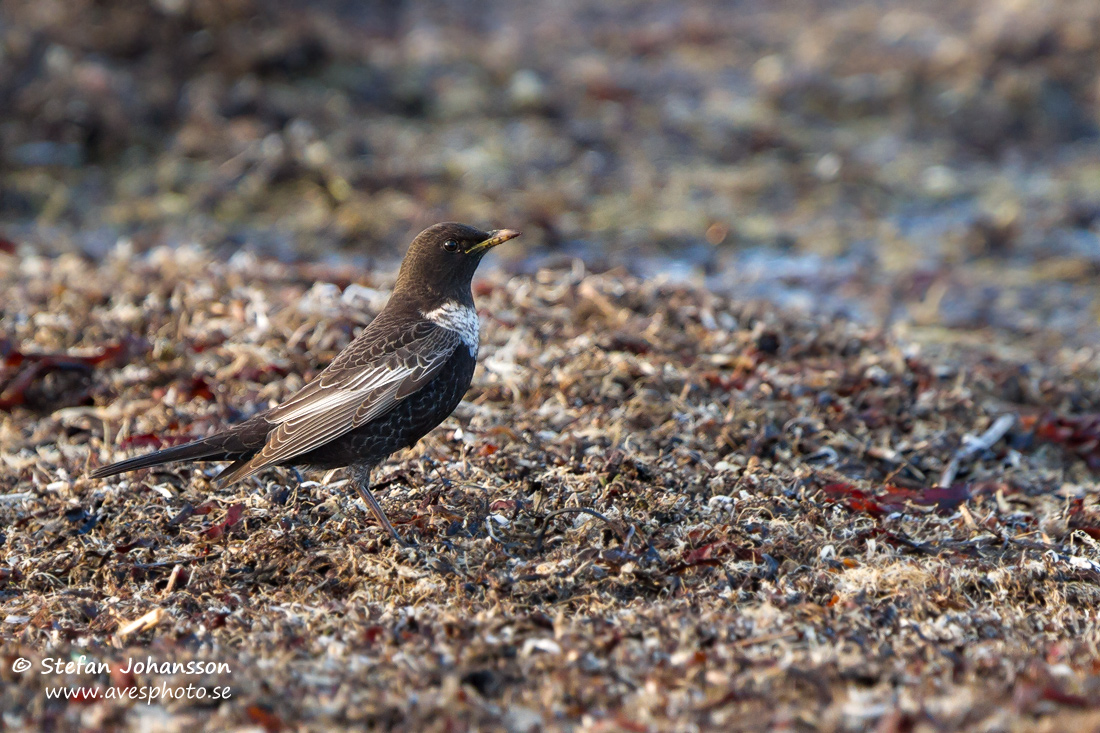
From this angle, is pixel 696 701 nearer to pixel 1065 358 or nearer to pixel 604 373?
pixel 604 373

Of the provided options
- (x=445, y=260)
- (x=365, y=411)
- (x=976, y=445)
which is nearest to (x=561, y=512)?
(x=365, y=411)

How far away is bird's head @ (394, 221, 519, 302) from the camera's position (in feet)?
16.6

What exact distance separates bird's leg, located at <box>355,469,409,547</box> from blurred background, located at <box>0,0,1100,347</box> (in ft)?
13.8

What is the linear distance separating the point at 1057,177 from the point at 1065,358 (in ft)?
15.6

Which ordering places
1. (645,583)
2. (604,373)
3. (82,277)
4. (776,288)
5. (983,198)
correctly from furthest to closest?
(983,198)
(776,288)
(82,277)
(604,373)
(645,583)

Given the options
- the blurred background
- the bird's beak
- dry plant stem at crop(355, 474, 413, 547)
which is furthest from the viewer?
the blurred background

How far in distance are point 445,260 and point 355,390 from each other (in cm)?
71

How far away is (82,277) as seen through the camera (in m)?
8.24

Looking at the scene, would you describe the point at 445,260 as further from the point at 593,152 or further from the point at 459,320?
the point at 593,152

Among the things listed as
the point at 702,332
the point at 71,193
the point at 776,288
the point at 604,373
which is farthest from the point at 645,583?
the point at 71,193

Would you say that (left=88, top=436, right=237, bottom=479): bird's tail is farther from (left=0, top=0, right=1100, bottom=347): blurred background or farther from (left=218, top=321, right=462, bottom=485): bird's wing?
(left=0, top=0, right=1100, bottom=347): blurred background

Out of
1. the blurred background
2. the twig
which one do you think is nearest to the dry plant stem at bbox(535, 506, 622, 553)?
the twig

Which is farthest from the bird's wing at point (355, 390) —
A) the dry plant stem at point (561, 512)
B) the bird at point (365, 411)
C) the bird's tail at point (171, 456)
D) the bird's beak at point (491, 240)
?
the dry plant stem at point (561, 512)

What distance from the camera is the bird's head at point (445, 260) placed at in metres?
5.06
